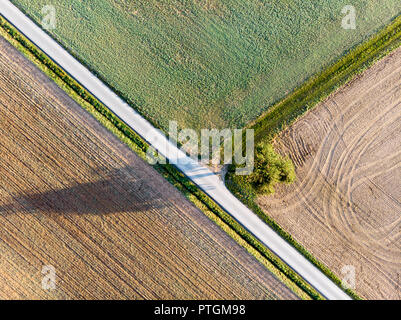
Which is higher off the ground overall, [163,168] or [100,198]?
[163,168]

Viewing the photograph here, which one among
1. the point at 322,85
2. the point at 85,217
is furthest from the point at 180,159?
the point at 322,85

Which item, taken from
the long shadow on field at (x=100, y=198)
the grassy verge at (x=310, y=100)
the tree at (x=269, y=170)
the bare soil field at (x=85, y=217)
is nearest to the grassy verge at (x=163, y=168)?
the bare soil field at (x=85, y=217)

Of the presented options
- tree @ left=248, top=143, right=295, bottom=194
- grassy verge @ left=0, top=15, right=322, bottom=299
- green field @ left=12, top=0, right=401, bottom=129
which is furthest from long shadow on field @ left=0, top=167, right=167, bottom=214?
tree @ left=248, top=143, right=295, bottom=194

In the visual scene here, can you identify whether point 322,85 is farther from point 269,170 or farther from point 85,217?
point 85,217

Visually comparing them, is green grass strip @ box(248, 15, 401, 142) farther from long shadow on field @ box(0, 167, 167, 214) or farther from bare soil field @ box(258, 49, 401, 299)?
long shadow on field @ box(0, 167, 167, 214)
